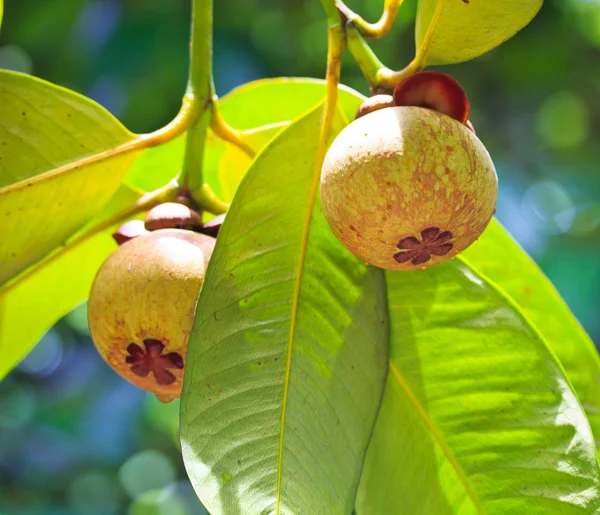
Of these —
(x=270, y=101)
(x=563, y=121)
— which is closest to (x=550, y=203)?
(x=563, y=121)

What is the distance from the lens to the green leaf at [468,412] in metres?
1.01

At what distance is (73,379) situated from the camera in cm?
374

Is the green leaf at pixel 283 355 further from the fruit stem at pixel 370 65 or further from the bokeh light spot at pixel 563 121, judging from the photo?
the bokeh light spot at pixel 563 121

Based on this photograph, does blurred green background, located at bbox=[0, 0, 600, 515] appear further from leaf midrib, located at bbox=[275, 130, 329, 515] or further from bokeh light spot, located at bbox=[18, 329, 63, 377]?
leaf midrib, located at bbox=[275, 130, 329, 515]

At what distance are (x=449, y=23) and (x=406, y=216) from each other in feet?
0.81

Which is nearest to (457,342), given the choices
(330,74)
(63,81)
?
(330,74)

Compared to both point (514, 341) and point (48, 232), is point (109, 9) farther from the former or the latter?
point (514, 341)

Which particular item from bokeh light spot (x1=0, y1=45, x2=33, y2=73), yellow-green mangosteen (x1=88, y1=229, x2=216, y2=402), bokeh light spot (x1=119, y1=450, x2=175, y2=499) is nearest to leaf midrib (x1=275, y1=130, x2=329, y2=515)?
yellow-green mangosteen (x1=88, y1=229, x2=216, y2=402)

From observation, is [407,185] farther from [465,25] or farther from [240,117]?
[240,117]

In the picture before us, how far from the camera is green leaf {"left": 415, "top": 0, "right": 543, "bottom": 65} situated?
90 centimetres

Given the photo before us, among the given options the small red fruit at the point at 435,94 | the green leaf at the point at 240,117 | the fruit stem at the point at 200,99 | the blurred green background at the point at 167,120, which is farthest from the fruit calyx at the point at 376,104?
the blurred green background at the point at 167,120

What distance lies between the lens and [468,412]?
1062mm

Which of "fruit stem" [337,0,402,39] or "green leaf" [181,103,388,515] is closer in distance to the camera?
"green leaf" [181,103,388,515]

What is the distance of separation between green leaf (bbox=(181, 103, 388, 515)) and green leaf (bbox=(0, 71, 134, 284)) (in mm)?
233
